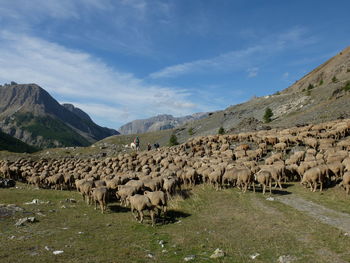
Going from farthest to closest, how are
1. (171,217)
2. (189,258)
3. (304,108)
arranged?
(304,108) < (171,217) < (189,258)

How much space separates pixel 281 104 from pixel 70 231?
96.9m

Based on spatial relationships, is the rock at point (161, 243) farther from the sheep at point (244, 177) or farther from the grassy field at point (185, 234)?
the sheep at point (244, 177)

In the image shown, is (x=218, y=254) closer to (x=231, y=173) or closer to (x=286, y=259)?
(x=286, y=259)

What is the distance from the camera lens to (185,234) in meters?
16.4

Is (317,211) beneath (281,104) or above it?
beneath

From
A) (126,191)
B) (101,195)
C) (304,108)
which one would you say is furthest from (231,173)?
(304,108)

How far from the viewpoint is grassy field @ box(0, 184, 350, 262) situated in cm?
1297

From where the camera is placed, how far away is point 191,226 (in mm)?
17875

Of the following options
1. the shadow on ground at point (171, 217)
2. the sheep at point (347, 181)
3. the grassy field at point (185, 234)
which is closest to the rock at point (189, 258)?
the grassy field at point (185, 234)

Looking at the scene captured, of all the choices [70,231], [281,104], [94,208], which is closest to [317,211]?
[70,231]

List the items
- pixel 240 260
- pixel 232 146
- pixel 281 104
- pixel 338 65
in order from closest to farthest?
1. pixel 240 260
2. pixel 232 146
3. pixel 281 104
4. pixel 338 65

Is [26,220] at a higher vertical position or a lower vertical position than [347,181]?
lower

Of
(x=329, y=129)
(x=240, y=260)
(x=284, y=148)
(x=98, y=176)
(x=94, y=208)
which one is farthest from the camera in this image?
(x=329, y=129)

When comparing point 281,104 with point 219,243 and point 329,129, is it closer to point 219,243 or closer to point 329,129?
point 329,129
